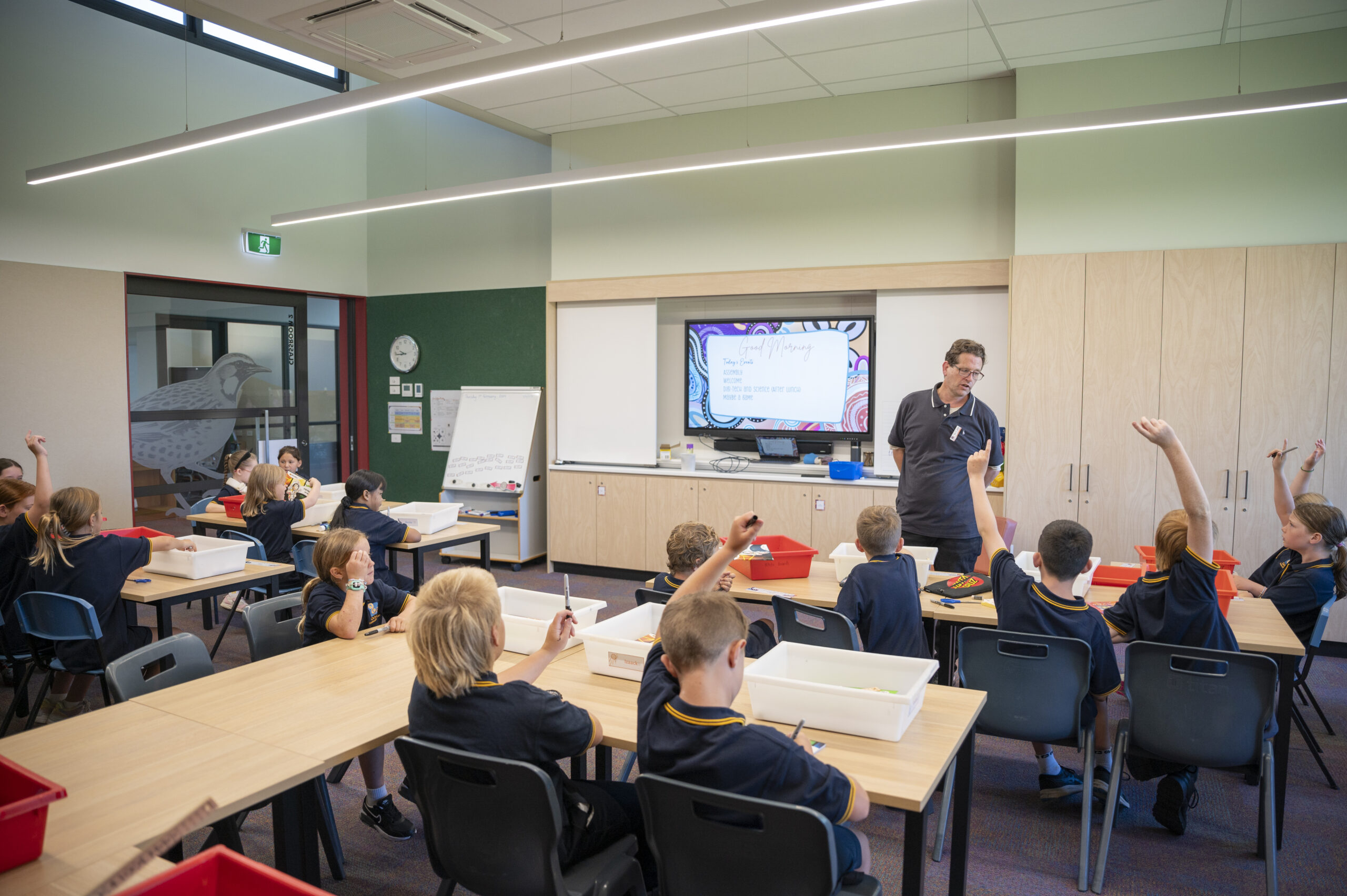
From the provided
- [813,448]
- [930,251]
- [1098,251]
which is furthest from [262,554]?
[1098,251]

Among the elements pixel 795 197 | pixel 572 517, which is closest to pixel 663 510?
pixel 572 517

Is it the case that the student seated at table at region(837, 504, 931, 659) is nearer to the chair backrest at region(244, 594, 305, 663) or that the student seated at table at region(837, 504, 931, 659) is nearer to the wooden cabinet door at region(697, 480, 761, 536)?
the chair backrest at region(244, 594, 305, 663)

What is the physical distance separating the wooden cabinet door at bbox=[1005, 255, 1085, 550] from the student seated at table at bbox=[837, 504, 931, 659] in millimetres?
2854

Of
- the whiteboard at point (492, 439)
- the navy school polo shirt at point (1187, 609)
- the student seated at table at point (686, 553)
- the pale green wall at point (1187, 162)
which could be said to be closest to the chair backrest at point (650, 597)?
the student seated at table at point (686, 553)

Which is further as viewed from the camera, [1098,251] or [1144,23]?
[1098,251]

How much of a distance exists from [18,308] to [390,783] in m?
5.16

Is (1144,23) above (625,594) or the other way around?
above

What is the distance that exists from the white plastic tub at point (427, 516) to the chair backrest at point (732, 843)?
3716mm

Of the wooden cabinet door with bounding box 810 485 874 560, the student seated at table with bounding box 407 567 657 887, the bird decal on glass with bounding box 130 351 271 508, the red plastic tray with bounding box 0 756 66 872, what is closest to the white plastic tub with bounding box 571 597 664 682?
the student seated at table with bounding box 407 567 657 887

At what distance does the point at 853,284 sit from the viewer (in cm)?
628

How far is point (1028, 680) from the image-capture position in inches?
109

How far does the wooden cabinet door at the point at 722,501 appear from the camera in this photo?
21.6ft

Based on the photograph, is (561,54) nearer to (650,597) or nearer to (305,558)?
(650,597)

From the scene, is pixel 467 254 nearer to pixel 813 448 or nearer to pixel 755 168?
pixel 755 168
